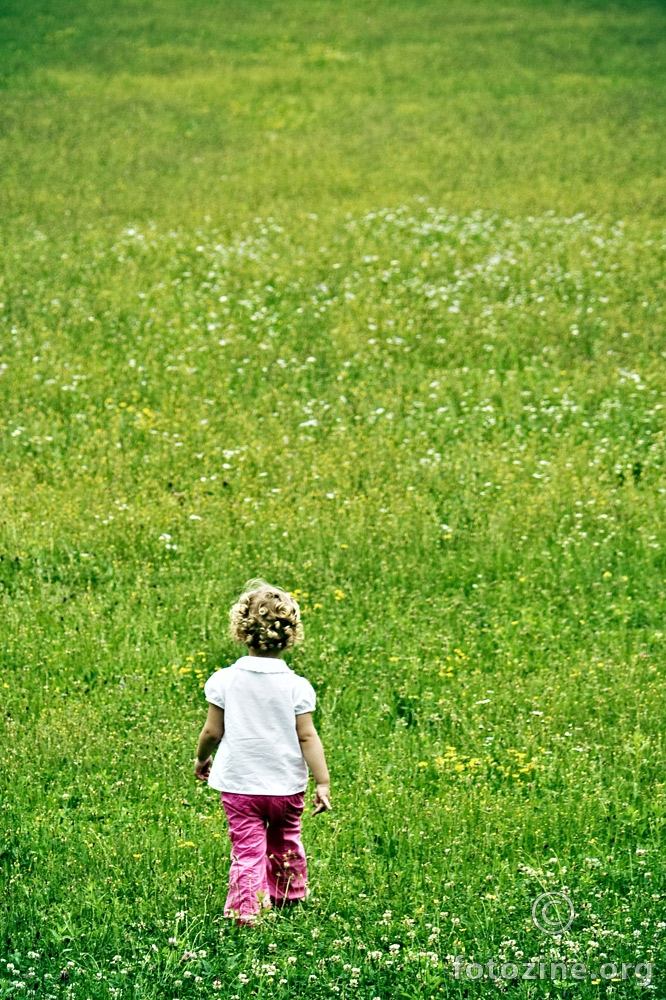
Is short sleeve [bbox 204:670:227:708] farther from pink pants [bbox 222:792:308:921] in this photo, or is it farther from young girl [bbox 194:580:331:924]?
pink pants [bbox 222:792:308:921]

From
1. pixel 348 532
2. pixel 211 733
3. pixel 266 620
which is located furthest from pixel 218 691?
pixel 348 532

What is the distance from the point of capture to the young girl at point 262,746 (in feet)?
17.2

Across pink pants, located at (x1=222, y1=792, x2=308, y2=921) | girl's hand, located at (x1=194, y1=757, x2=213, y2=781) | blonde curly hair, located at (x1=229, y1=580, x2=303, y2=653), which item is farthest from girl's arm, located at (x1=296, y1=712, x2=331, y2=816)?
girl's hand, located at (x1=194, y1=757, x2=213, y2=781)

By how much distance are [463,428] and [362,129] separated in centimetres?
1481

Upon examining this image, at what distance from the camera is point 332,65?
3064 cm

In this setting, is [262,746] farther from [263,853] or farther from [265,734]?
[263,853]

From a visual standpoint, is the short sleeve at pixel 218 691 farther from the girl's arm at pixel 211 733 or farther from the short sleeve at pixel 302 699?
the short sleeve at pixel 302 699

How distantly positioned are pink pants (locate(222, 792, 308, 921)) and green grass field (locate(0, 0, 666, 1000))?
0.49ft

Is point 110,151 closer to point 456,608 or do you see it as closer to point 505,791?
point 456,608

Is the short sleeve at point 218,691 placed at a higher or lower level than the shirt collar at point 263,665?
lower

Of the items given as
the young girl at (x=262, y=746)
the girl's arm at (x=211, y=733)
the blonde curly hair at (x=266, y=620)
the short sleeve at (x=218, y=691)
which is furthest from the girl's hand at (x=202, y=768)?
the blonde curly hair at (x=266, y=620)

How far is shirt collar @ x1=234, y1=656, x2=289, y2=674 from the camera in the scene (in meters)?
5.29

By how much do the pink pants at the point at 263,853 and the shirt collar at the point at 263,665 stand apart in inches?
22.0

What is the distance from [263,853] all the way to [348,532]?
16.8ft
